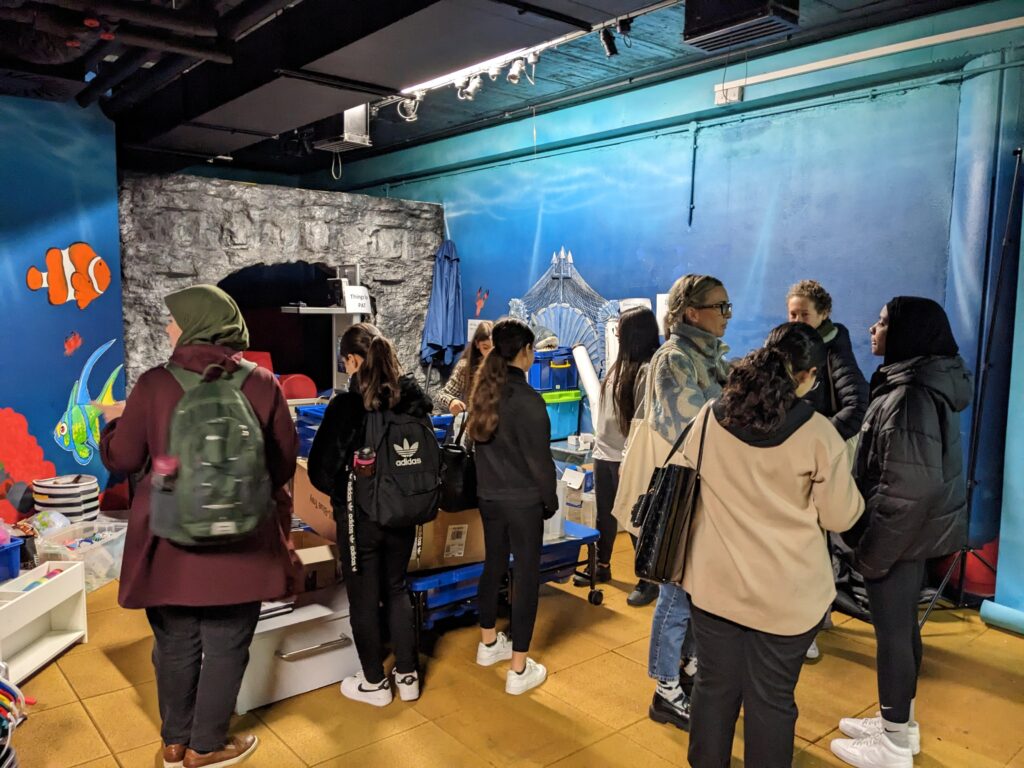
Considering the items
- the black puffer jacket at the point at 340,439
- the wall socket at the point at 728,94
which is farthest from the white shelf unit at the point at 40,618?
the wall socket at the point at 728,94

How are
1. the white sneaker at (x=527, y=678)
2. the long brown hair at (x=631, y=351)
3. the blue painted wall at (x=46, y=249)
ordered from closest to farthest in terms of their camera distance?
the white sneaker at (x=527, y=678) → the long brown hair at (x=631, y=351) → the blue painted wall at (x=46, y=249)

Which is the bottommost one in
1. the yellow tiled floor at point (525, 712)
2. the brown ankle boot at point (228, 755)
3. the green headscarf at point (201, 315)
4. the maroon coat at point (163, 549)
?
the yellow tiled floor at point (525, 712)

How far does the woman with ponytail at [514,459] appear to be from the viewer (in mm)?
2854

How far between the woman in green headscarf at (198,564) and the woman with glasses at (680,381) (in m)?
1.28

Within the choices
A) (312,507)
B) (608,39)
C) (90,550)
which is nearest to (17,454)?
(90,550)

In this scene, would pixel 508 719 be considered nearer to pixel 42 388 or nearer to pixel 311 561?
pixel 311 561

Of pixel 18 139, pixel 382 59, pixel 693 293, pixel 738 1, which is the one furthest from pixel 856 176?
pixel 18 139

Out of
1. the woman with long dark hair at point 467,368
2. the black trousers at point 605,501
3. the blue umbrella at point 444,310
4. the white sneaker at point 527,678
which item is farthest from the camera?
the blue umbrella at point 444,310

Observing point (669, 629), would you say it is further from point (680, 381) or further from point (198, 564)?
point (198, 564)

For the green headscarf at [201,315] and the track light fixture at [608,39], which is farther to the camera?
the track light fixture at [608,39]

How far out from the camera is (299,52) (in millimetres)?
3818

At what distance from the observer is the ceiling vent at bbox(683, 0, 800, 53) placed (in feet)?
10.5

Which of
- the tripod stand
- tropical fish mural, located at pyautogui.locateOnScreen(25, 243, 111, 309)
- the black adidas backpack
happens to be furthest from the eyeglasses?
tropical fish mural, located at pyautogui.locateOnScreen(25, 243, 111, 309)

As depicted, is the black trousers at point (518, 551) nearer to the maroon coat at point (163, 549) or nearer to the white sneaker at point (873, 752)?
the maroon coat at point (163, 549)
